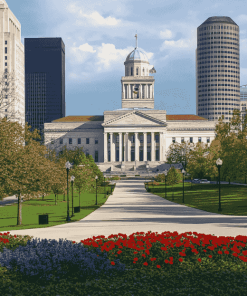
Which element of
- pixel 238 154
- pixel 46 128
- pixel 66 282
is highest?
pixel 46 128

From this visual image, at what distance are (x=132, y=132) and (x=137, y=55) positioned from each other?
143 feet

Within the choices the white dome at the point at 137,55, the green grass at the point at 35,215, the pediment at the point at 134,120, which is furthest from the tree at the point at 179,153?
the green grass at the point at 35,215

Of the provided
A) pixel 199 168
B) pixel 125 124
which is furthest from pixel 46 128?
pixel 199 168

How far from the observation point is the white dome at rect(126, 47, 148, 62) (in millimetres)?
163375

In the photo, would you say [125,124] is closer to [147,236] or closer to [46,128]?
[46,128]

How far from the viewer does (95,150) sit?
14625 cm

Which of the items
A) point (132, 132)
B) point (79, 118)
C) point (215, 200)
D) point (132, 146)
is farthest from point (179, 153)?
point (215, 200)

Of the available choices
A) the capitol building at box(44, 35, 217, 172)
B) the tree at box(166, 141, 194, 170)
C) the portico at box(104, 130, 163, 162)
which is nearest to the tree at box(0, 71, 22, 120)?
the tree at box(166, 141, 194, 170)

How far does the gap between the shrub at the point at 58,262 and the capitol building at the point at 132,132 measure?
109 m

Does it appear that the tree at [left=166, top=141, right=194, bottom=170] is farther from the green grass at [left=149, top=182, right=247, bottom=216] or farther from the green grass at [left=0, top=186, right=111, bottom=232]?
the green grass at [left=0, top=186, right=111, bottom=232]

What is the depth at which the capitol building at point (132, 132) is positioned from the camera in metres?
135

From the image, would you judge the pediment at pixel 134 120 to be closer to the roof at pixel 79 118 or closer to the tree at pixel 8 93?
the roof at pixel 79 118

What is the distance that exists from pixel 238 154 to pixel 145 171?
2881 inches

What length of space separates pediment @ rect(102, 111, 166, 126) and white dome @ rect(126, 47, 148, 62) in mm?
37810
